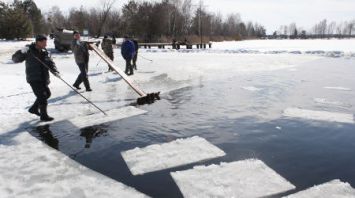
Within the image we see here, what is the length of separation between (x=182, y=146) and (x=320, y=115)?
3630 millimetres

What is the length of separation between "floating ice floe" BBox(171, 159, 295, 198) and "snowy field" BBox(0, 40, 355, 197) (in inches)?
0.5

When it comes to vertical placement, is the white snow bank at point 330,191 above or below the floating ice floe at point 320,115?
below

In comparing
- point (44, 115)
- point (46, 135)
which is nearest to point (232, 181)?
point (46, 135)

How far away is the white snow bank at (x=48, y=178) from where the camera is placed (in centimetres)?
417

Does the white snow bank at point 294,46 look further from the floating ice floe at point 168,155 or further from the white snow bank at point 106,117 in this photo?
the floating ice floe at point 168,155

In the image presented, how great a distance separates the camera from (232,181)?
14.5 feet

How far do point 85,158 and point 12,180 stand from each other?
1.06 metres

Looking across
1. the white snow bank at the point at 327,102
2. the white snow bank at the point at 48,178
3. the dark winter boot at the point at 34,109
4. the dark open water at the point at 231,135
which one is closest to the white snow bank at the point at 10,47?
the dark winter boot at the point at 34,109

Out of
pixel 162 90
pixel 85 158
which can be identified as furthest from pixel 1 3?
pixel 85 158

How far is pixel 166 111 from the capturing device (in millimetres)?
8523

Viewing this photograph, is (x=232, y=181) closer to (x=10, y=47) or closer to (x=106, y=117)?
(x=106, y=117)

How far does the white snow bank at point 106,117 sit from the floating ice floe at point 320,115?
10.6ft

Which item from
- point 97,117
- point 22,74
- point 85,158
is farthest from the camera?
point 22,74

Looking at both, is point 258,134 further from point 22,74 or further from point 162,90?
point 22,74
